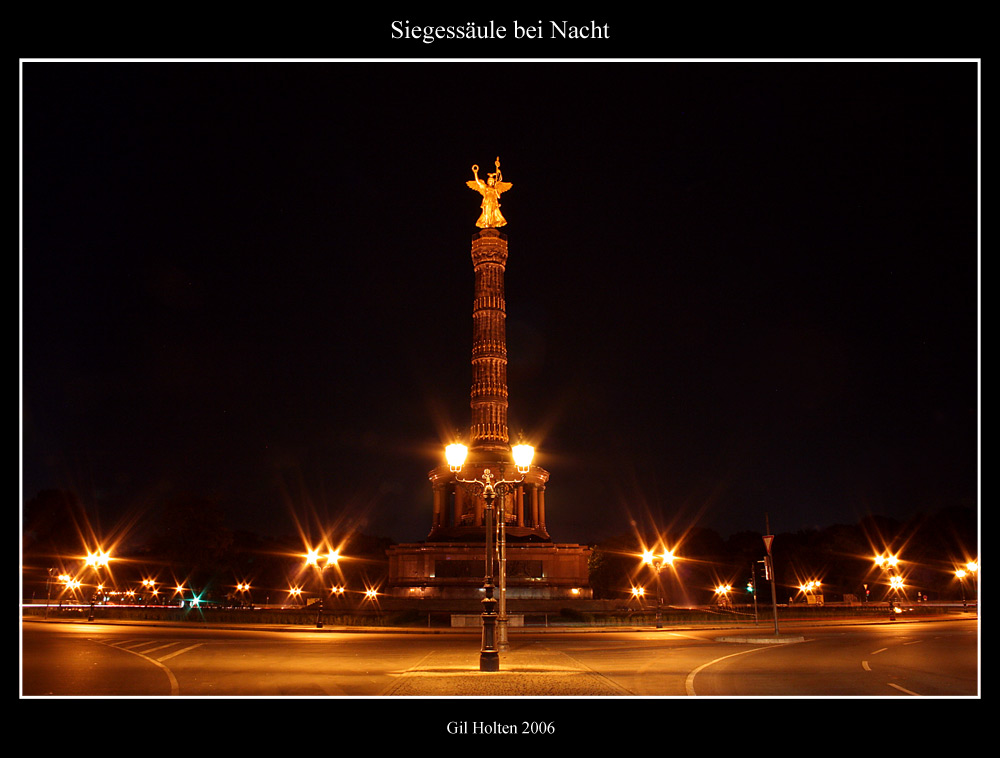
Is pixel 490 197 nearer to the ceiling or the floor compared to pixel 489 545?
nearer to the ceiling

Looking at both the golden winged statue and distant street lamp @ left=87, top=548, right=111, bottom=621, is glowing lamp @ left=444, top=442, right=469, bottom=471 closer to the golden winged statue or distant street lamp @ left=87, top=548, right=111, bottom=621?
the golden winged statue

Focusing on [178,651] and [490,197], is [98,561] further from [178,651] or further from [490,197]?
[178,651]

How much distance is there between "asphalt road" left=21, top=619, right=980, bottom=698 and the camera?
45.9ft

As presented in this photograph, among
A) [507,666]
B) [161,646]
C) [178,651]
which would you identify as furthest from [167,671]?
[161,646]

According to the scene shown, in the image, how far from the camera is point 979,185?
482 inches

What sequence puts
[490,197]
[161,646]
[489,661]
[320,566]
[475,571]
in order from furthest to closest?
1. [320,566]
2. [490,197]
3. [475,571]
4. [161,646]
5. [489,661]

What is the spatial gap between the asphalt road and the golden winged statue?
36655 millimetres

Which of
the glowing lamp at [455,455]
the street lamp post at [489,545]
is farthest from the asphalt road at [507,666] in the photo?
the glowing lamp at [455,455]

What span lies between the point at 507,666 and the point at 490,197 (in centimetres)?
4722

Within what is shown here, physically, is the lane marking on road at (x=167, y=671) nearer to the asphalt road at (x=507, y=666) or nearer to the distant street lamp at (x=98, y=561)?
the asphalt road at (x=507, y=666)

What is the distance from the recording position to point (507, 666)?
17.4 meters

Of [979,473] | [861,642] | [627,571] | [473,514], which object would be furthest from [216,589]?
[979,473]

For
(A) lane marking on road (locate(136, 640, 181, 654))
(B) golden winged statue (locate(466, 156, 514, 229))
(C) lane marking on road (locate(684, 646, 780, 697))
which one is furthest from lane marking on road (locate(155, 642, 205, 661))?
(B) golden winged statue (locate(466, 156, 514, 229))

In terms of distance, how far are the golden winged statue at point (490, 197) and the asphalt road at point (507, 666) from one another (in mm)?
36655
